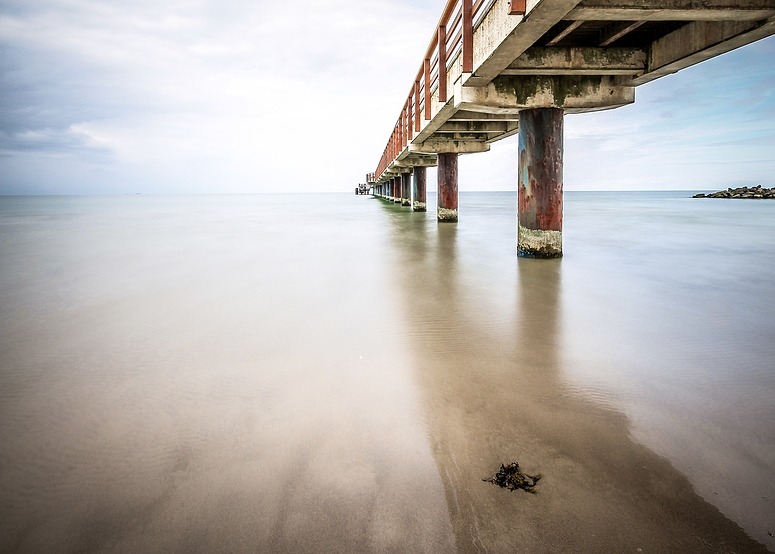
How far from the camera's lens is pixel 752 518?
169 cm

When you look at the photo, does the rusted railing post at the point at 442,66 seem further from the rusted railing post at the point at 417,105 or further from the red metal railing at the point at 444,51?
the rusted railing post at the point at 417,105

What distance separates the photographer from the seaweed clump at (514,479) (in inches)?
74.5

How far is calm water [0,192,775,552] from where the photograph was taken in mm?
1777

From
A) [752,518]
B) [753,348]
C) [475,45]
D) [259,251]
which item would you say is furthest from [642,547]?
[259,251]

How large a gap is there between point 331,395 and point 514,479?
1.30 metres

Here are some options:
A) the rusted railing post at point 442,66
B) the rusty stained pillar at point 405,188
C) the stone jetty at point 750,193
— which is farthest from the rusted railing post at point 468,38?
the stone jetty at point 750,193

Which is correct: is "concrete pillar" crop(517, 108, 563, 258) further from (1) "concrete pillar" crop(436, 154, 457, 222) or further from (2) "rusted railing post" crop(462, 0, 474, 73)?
(1) "concrete pillar" crop(436, 154, 457, 222)

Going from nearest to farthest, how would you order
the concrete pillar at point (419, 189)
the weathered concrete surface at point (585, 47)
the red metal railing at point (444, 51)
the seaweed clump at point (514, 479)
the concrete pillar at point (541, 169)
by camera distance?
the seaweed clump at point (514, 479), the weathered concrete surface at point (585, 47), the red metal railing at point (444, 51), the concrete pillar at point (541, 169), the concrete pillar at point (419, 189)

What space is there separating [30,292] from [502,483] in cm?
742

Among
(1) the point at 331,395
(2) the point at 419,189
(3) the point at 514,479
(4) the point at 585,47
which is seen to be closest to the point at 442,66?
(4) the point at 585,47

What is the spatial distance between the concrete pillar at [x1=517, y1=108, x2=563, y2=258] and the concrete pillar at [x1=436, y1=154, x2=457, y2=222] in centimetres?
864

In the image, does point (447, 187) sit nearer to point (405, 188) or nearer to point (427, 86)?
point (427, 86)

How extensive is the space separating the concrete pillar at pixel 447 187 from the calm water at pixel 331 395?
1066 centimetres

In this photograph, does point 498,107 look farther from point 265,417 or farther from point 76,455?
point 76,455
